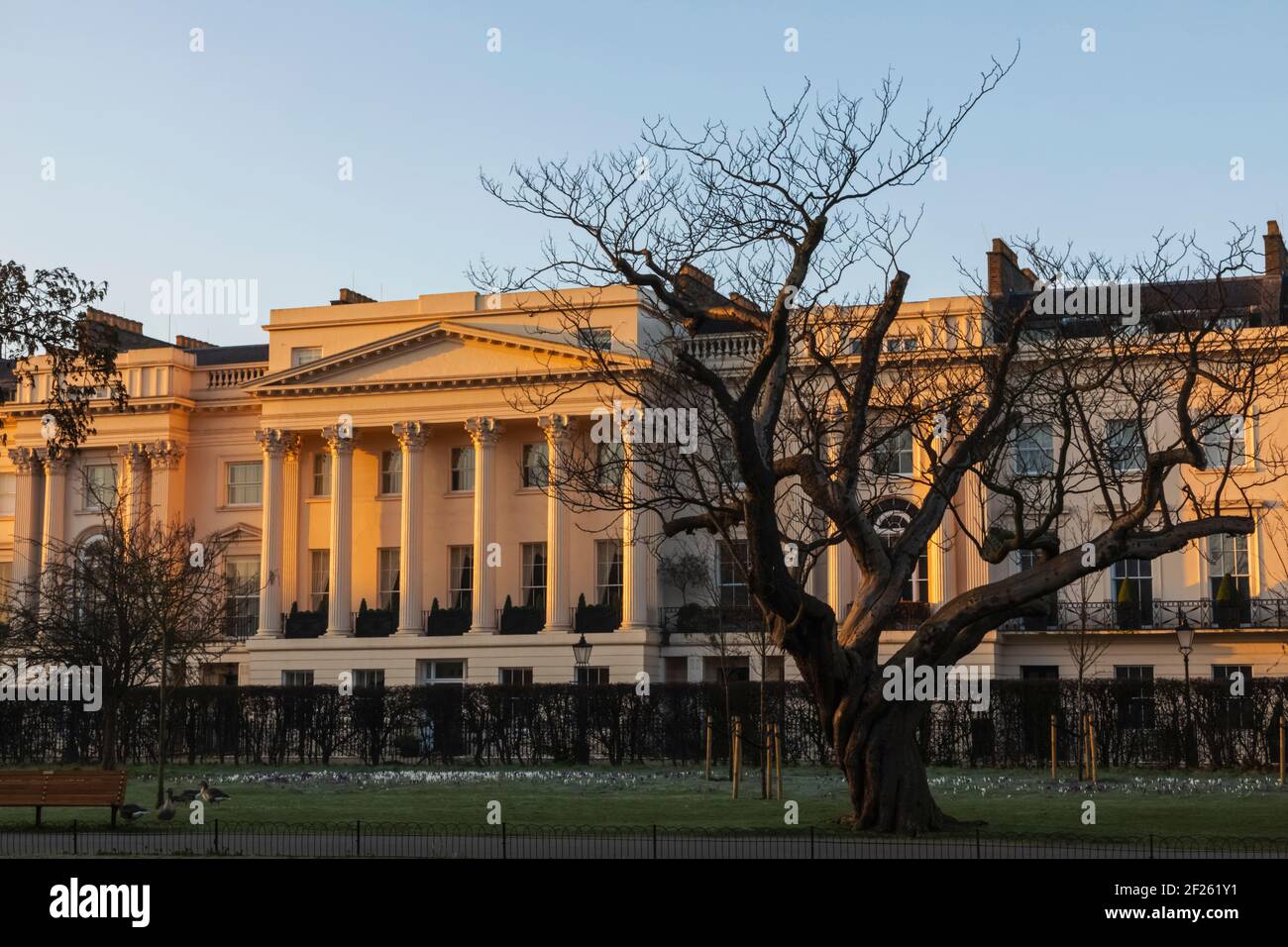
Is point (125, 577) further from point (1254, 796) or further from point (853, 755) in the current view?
point (1254, 796)

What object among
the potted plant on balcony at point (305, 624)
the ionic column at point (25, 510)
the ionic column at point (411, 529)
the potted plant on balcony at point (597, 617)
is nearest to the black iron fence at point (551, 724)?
the potted plant on balcony at point (597, 617)

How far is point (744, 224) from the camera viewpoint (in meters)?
25.1

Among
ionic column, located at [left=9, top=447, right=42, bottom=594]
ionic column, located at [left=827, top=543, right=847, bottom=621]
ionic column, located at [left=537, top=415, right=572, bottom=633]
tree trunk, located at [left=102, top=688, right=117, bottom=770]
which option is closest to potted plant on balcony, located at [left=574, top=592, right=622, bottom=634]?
ionic column, located at [left=537, top=415, right=572, bottom=633]

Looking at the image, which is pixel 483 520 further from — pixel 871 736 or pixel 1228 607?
pixel 871 736

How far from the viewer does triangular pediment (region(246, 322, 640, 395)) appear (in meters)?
64.9

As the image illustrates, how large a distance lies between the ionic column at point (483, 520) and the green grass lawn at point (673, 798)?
2032 centimetres

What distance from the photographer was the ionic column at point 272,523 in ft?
228

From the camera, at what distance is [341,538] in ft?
225

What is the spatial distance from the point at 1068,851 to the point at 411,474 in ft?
160

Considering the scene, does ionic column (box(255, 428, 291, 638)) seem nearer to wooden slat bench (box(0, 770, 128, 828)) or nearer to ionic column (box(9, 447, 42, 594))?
ionic column (box(9, 447, 42, 594))

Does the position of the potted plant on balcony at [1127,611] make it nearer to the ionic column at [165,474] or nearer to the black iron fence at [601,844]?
the ionic column at [165,474]

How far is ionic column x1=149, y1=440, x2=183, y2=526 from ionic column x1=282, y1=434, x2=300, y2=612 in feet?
14.8

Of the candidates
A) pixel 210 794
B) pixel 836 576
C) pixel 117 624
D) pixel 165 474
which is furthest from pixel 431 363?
pixel 210 794
